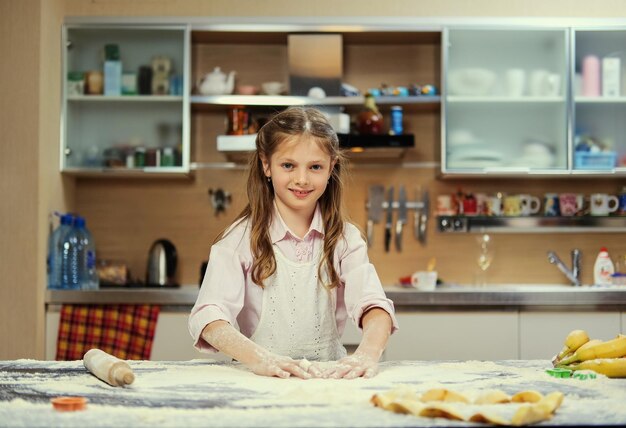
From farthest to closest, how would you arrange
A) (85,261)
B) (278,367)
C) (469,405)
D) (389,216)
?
(389,216) → (85,261) → (278,367) → (469,405)

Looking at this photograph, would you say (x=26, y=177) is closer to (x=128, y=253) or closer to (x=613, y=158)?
(x=128, y=253)

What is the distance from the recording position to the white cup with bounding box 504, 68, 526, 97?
3.98 metres

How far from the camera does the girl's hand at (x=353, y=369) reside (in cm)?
165

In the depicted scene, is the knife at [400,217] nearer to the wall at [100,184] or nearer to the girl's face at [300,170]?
the wall at [100,184]

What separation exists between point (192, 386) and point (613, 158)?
2876 millimetres

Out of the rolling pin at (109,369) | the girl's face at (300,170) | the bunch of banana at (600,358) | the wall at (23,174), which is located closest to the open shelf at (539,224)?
the wall at (23,174)

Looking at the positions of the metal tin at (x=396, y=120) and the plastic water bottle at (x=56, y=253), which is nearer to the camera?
the plastic water bottle at (x=56, y=253)

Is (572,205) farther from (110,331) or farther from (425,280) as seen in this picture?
(110,331)

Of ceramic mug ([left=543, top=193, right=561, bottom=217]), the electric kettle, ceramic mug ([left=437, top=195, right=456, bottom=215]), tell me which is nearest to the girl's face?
the electric kettle

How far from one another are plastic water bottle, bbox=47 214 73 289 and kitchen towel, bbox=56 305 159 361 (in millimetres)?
140

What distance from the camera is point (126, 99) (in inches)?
156

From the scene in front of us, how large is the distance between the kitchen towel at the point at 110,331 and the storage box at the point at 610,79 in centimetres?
213

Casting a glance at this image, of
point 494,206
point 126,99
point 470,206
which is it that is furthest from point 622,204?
point 126,99

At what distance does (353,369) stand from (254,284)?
19.8 inches
